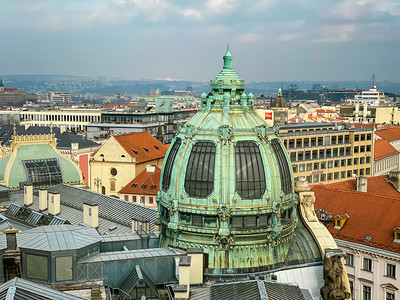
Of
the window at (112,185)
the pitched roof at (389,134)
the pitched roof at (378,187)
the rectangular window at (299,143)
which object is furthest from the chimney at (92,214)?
the pitched roof at (389,134)

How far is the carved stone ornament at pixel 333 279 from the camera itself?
32906 mm

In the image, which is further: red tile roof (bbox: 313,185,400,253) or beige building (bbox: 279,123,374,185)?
beige building (bbox: 279,123,374,185)

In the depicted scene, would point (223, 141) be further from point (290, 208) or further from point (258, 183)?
point (290, 208)

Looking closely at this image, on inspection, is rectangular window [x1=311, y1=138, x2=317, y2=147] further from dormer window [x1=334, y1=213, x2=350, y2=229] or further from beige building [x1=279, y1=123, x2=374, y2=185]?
Result: dormer window [x1=334, y1=213, x2=350, y2=229]

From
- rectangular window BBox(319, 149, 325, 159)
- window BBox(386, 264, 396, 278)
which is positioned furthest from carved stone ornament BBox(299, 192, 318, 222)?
rectangular window BBox(319, 149, 325, 159)

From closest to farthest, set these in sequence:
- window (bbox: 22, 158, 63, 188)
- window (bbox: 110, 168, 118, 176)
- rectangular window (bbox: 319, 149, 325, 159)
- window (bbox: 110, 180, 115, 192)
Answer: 1. window (bbox: 22, 158, 63, 188)
2. window (bbox: 110, 168, 118, 176)
3. window (bbox: 110, 180, 115, 192)
4. rectangular window (bbox: 319, 149, 325, 159)

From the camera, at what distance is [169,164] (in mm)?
37250

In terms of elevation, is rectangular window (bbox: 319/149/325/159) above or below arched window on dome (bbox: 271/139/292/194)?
below

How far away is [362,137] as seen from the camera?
12256 centimetres

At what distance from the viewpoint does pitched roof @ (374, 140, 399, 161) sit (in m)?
133

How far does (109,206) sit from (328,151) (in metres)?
63.1

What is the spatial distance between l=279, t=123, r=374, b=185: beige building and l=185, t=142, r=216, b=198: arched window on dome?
72442mm

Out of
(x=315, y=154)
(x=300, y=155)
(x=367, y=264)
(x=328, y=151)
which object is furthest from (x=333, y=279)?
(x=328, y=151)

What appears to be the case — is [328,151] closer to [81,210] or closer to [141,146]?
[141,146]
